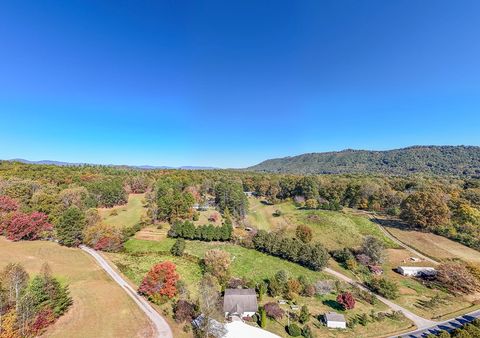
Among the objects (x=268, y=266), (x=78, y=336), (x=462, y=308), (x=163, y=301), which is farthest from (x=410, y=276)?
(x=78, y=336)

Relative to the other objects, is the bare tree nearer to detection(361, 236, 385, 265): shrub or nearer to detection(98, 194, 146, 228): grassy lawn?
detection(98, 194, 146, 228): grassy lawn

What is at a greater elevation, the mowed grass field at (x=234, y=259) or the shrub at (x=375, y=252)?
the shrub at (x=375, y=252)

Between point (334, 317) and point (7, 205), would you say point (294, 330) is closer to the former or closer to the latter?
point (334, 317)

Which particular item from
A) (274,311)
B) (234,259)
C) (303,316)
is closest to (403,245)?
(234,259)

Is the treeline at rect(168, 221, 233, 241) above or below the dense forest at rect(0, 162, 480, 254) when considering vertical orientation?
below

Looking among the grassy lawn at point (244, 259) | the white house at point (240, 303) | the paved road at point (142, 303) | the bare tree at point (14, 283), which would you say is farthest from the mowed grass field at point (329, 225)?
the bare tree at point (14, 283)

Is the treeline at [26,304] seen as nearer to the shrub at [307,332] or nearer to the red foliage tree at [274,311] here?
the red foliage tree at [274,311]

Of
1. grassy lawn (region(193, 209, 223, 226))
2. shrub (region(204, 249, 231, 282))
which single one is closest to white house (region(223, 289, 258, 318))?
Result: shrub (region(204, 249, 231, 282))
